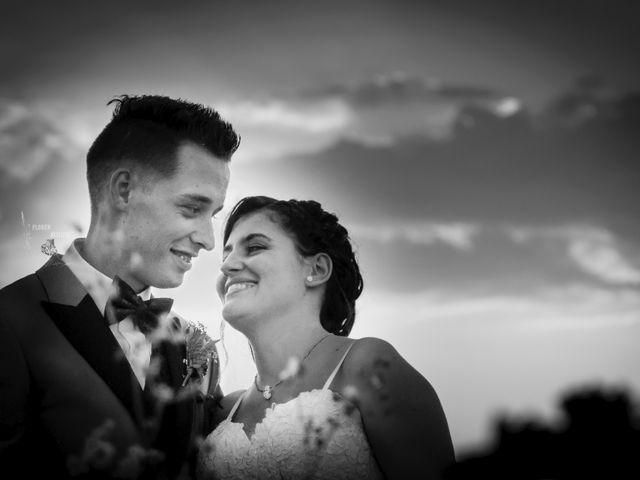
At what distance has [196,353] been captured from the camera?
3.83 metres

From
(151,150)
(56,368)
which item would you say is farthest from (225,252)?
(56,368)

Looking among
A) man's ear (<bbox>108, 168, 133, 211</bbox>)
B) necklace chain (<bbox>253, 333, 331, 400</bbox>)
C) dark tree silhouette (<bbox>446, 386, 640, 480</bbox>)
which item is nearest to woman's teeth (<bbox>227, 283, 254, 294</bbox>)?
necklace chain (<bbox>253, 333, 331, 400</bbox>)

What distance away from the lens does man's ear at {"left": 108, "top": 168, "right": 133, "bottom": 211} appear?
12.5 feet

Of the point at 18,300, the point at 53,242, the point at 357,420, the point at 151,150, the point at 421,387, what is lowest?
the point at 357,420

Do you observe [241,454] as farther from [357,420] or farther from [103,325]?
[103,325]

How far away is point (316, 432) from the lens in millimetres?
3543

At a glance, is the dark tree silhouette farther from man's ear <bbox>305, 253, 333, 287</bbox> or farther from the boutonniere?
man's ear <bbox>305, 253, 333, 287</bbox>

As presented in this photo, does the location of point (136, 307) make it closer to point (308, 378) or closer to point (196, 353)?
point (196, 353)

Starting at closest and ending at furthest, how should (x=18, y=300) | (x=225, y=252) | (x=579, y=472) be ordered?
(x=579, y=472) → (x=18, y=300) → (x=225, y=252)

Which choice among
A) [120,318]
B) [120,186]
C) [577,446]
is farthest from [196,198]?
[577,446]

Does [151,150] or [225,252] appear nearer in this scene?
[151,150]

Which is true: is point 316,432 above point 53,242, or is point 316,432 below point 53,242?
below

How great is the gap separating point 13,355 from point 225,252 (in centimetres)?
190

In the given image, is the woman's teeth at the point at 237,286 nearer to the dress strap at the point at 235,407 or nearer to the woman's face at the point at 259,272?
the woman's face at the point at 259,272
